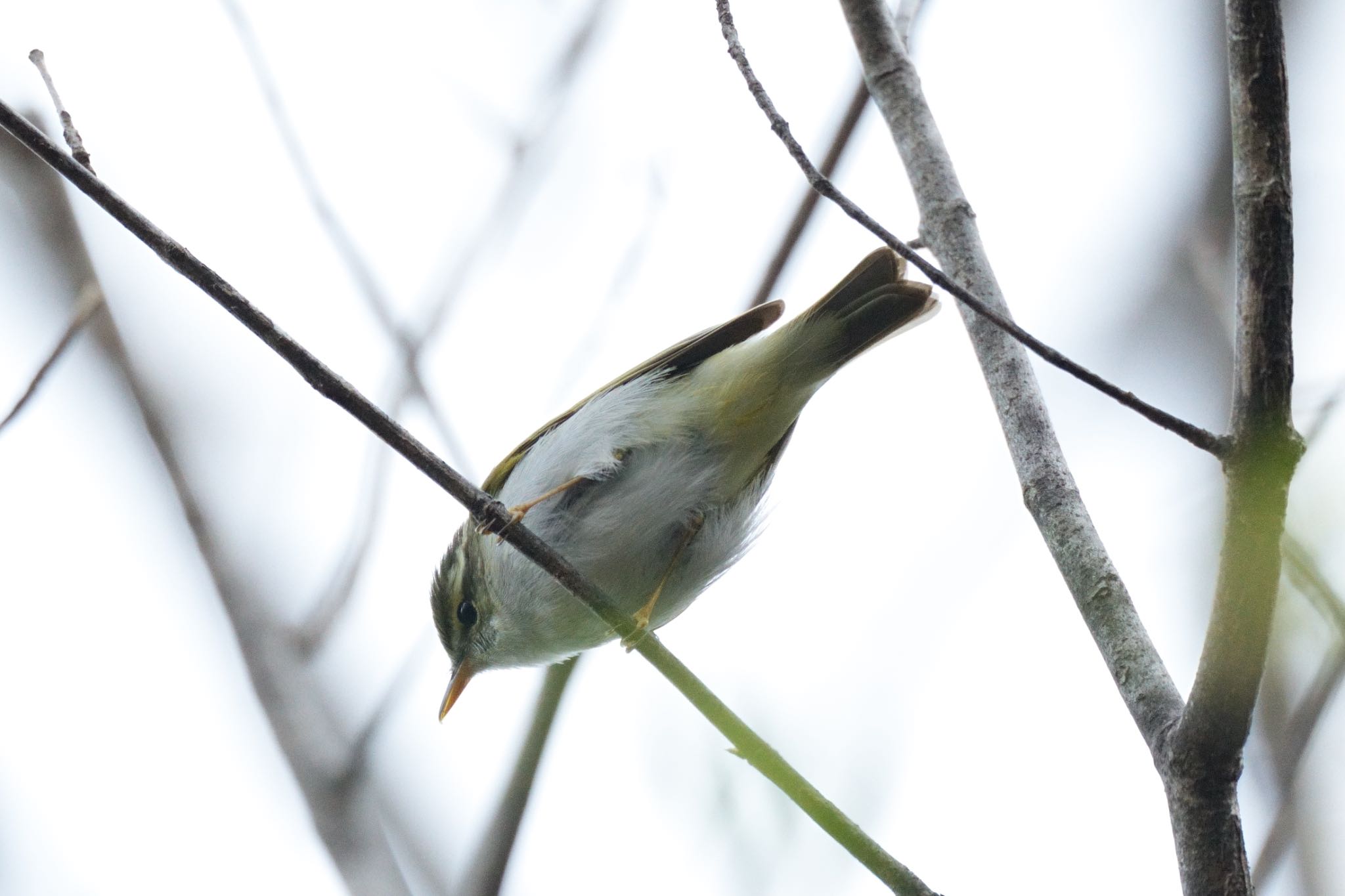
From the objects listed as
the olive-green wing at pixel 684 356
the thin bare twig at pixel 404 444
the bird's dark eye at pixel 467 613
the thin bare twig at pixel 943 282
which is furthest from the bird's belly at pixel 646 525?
the thin bare twig at pixel 943 282

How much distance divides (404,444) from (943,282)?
1.08m

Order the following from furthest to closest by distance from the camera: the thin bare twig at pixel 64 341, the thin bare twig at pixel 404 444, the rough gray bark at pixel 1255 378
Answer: the thin bare twig at pixel 64 341, the thin bare twig at pixel 404 444, the rough gray bark at pixel 1255 378

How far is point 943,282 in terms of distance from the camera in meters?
1.92

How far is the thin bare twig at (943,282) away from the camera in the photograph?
5.48 feet

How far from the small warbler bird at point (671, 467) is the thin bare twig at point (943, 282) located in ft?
4.13

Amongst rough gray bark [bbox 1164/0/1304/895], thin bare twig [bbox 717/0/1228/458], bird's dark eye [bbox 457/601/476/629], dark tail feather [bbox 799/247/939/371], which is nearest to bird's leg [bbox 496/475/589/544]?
bird's dark eye [bbox 457/601/476/629]

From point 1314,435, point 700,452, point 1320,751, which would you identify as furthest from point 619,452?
point 1320,751

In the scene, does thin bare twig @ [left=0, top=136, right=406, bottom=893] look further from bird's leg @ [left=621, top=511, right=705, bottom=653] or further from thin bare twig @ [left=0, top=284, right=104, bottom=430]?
bird's leg @ [left=621, top=511, right=705, bottom=653]

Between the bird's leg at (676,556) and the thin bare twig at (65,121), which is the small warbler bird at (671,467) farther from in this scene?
the thin bare twig at (65,121)

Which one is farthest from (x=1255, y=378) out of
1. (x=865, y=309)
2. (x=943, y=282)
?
(x=865, y=309)

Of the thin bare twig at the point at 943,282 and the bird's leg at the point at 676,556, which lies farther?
the bird's leg at the point at 676,556

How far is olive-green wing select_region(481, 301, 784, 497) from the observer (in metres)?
3.59

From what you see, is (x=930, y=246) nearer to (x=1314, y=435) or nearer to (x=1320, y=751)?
(x=1314, y=435)

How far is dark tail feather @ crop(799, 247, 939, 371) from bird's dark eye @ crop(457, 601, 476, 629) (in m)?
1.46
